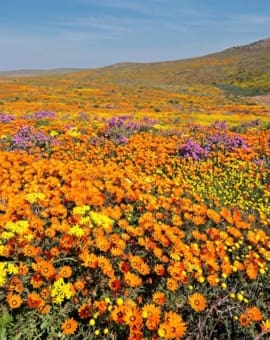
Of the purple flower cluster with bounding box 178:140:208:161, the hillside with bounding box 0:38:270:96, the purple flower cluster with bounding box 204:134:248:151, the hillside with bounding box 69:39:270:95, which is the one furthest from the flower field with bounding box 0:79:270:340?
the hillside with bounding box 69:39:270:95

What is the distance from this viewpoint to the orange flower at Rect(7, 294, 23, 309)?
12.5 feet

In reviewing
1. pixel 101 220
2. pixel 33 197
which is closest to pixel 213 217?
pixel 101 220

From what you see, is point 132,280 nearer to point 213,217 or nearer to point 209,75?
point 213,217

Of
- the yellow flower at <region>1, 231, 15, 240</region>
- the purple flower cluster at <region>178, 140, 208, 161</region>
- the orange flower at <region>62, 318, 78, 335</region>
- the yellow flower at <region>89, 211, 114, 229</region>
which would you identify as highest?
the yellow flower at <region>1, 231, 15, 240</region>

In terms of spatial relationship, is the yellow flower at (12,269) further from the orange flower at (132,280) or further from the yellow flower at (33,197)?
the yellow flower at (33,197)

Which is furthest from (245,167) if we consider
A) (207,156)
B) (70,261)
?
(70,261)

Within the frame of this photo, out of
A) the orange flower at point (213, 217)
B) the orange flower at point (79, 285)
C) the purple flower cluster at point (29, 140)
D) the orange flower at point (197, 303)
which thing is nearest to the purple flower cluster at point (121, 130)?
the purple flower cluster at point (29, 140)

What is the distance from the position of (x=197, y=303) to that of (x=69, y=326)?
1123 millimetres

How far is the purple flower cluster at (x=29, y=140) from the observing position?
35.6ft

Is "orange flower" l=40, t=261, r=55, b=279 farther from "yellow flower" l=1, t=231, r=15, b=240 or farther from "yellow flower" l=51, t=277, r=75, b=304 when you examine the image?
"yellow flower" l=1, t=231, r=15, b=240

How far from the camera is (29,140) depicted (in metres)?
11.3

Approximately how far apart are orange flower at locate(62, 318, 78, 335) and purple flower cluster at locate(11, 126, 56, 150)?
24.1 feet

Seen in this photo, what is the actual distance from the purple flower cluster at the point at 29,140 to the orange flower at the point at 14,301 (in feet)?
23.3

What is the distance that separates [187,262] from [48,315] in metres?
1.44
